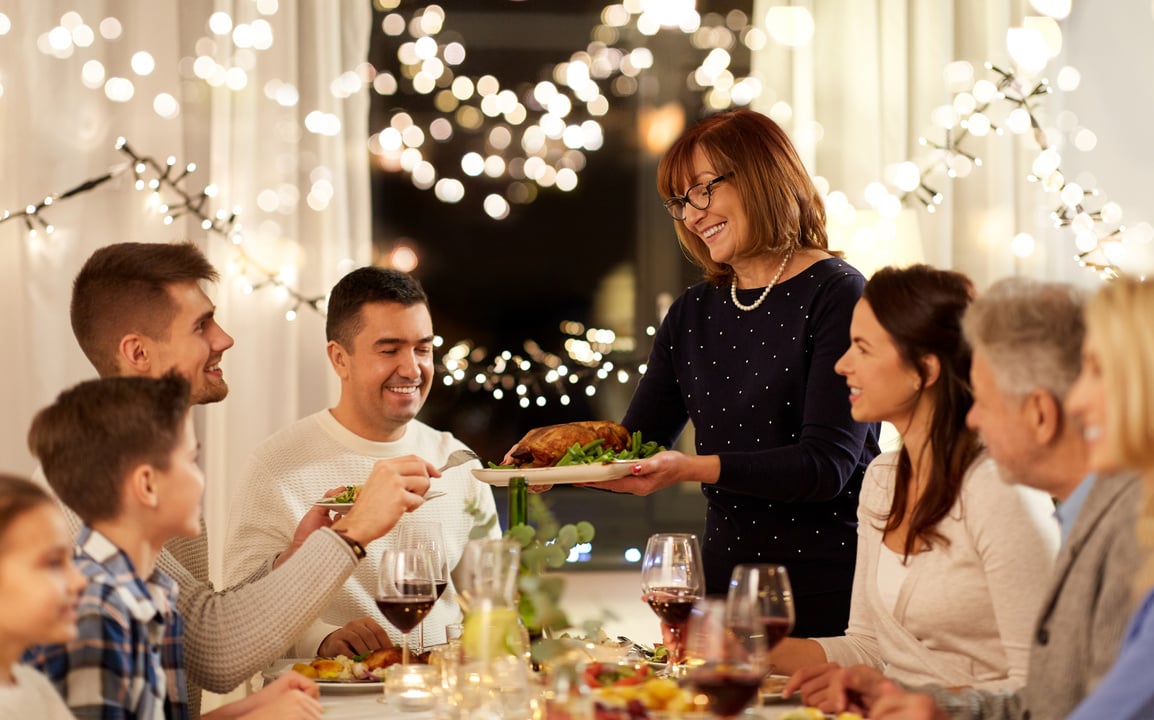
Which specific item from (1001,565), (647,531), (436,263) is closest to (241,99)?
(436,263)

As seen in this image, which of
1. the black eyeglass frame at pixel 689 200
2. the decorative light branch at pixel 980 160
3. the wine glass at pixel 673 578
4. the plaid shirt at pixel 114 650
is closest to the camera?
the plaid shirt at pixel 114 650

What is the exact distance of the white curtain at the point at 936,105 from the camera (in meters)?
4.47

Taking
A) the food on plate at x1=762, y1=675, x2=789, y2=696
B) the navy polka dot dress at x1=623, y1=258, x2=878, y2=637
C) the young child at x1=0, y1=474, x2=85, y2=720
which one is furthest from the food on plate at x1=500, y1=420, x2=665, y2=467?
the young child at x1=0, y1=474, x2=85, y2=720

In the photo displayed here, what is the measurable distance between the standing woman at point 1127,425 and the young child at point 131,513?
1089 mm

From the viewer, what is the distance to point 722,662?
144cm

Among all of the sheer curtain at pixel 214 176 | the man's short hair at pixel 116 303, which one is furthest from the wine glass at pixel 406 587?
the sheer curtain at pixel 214 176

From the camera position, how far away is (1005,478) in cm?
175

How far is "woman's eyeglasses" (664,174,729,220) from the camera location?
8.83 ft

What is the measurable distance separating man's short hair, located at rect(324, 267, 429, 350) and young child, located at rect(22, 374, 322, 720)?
47.5 inches

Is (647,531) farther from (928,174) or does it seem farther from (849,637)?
(849,637)

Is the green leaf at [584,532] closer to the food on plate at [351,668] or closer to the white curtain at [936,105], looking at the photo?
the food on plate at [351,668]

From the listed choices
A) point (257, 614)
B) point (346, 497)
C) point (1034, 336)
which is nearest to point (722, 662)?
point (1034, 336)

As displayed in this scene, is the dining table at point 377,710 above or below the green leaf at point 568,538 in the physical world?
below

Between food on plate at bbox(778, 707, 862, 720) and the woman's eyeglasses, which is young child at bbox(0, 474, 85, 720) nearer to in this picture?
food on plate at bbox(778, 707, 862, 720)
